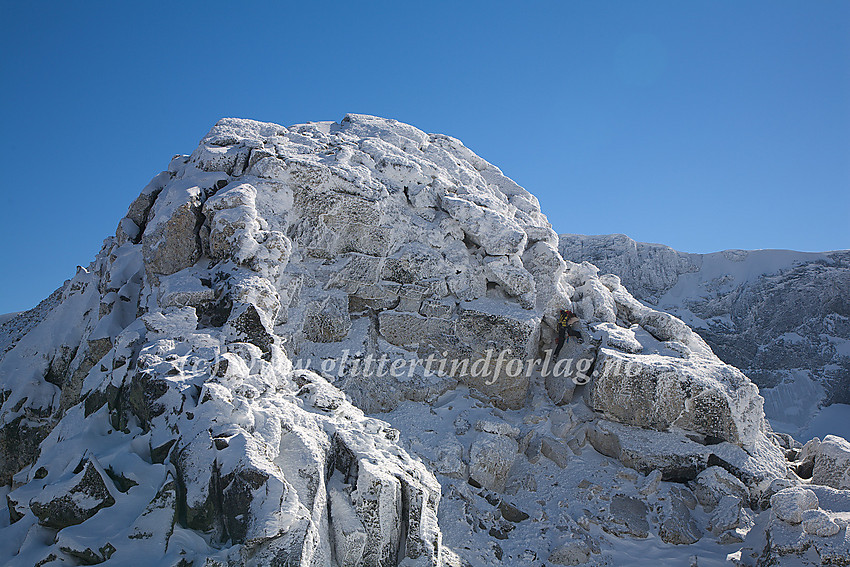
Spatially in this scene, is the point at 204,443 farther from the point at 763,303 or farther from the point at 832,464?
Result: the point at 763,303

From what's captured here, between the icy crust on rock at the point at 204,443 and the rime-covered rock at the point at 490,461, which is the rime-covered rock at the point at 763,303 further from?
the icy crust on rock at the point at 204,443

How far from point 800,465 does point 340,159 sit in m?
13.0

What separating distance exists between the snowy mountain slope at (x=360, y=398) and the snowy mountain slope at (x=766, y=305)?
956cm

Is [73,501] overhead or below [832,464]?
below

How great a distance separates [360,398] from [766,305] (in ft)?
67.4

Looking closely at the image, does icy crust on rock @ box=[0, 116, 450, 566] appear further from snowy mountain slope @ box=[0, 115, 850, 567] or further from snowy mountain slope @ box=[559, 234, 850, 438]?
snowy mountain slope @ box=[559, 234, 850, 438]

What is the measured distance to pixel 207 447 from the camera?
19.8ft

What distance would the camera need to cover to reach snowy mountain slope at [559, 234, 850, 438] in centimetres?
1973

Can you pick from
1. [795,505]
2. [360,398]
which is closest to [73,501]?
[360,398]

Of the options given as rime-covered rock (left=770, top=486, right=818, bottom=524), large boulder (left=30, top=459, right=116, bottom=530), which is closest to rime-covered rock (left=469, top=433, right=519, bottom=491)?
rime-covered rock (left=770, top=486, right=818, bottom=524)

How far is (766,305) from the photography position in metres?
22.4

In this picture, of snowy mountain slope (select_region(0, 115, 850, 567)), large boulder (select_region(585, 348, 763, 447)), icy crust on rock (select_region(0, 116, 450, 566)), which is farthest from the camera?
large boulder (select_region(585, 348, 763, 447))

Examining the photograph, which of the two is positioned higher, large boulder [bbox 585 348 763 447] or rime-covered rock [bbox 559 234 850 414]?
rime-covered rock [bbox 559 234 850 414]

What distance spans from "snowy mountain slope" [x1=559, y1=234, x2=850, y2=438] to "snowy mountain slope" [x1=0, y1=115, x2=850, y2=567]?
9.56m
